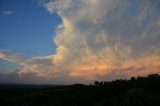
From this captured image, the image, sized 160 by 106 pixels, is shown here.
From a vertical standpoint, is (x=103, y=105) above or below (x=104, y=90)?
below

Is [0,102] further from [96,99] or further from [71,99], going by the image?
[96,99]

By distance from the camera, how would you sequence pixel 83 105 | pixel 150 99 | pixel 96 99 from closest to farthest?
pixel 150 99 → pixel 83 105 → pixel 96 99

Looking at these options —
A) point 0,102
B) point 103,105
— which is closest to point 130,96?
point 103,105

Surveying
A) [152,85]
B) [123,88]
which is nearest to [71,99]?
[123,88]

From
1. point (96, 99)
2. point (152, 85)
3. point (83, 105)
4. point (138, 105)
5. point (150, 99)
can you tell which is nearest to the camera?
point (138, 105)

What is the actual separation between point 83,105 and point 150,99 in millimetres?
9306

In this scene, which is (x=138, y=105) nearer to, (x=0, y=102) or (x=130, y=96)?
(x=130, y=96)

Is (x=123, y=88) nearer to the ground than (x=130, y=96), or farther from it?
farther from it

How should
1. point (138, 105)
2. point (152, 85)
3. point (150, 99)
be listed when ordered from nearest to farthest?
point (138, 105) < point (150, 99) < point (152, 85)

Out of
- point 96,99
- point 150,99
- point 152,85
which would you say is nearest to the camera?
point 150,99

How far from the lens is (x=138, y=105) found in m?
34.2

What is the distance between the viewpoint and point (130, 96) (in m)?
36.2

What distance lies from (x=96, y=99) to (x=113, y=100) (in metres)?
5.53

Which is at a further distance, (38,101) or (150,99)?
(38,101)
